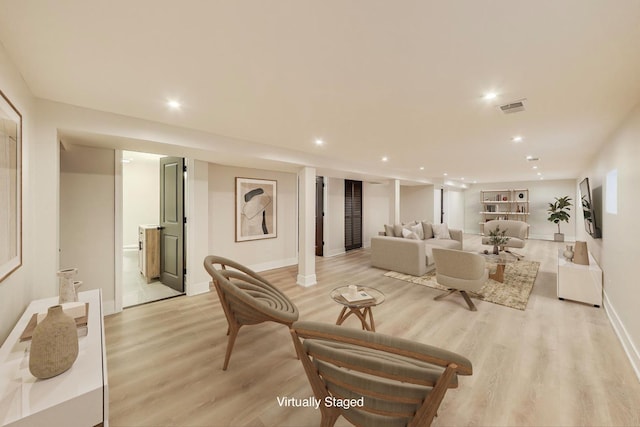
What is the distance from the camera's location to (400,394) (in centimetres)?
109

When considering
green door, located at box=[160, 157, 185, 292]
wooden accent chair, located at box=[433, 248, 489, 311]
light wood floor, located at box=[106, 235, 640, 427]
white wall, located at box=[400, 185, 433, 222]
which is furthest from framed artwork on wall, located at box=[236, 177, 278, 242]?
white wall, located at box=[400, 185, 433, 222]

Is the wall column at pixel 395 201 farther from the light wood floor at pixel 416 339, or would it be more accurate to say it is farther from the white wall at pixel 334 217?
the light wood floor at pixel 416 339

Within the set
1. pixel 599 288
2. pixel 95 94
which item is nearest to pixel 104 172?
pixel 95 94

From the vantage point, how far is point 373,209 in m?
8.29

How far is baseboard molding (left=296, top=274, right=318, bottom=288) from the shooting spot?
432cm

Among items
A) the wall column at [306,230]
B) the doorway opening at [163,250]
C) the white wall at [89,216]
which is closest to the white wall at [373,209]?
the wall column at [306,230]

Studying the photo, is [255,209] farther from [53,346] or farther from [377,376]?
[377,376]

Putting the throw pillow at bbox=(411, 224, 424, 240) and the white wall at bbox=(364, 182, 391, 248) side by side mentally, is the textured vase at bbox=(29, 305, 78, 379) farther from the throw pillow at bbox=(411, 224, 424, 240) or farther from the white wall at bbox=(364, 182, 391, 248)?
the white wall at bbox=(364, 182, 391, 248)

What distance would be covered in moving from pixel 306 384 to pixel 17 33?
284 centimetres

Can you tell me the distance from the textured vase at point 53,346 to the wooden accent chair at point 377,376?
1.04 metres

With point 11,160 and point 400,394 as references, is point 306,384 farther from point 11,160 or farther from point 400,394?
point 11,160

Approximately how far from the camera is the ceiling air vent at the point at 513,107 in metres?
2.22

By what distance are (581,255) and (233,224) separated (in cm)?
555

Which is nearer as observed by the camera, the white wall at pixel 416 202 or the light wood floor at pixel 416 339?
the light wood floor at pixel 416 339
